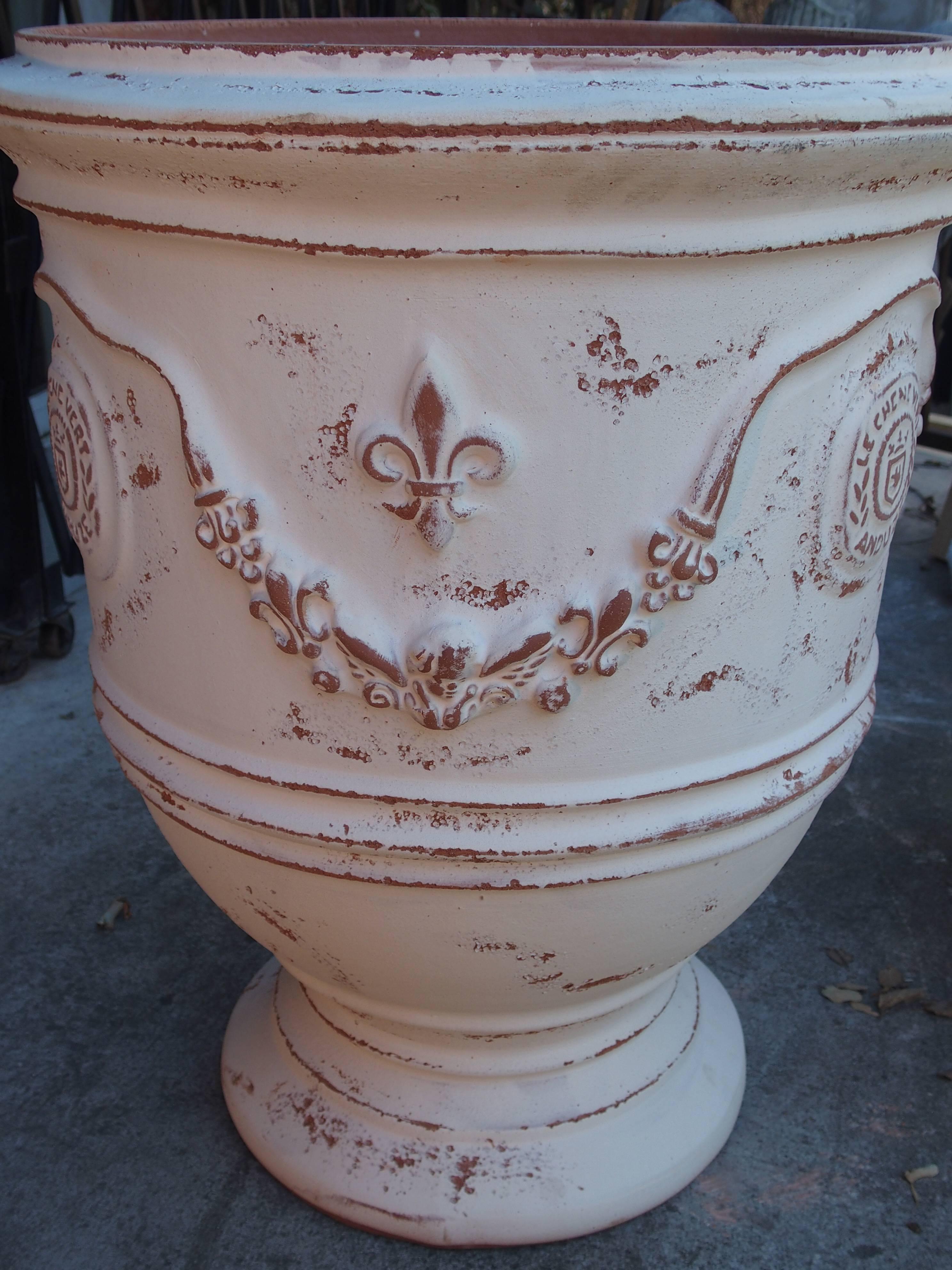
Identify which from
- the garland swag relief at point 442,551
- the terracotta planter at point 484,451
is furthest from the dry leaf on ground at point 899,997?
the garland swag relief at point 442,551

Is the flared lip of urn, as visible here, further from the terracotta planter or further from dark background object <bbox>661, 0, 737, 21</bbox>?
dark background object <bbox>661, 0, 737, 21</bbox>

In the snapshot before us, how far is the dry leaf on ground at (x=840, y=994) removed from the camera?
1.84 m

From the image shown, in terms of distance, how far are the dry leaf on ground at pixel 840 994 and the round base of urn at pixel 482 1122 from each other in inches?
12.9

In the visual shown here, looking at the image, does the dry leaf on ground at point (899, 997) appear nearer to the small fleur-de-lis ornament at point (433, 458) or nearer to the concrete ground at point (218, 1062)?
the concrete ground at point (218, 1062)

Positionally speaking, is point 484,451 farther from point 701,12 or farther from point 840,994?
point 701,12

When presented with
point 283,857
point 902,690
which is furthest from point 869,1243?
point 902,690

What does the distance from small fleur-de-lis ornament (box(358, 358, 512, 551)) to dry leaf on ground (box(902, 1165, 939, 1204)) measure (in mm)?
1144

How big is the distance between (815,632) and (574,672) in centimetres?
29

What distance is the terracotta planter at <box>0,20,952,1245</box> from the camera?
0.88 m

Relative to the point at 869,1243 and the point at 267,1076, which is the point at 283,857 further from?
the point at 869,1243

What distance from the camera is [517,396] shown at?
94 cm

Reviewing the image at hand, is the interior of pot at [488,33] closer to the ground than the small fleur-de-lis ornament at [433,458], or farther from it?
farther from it

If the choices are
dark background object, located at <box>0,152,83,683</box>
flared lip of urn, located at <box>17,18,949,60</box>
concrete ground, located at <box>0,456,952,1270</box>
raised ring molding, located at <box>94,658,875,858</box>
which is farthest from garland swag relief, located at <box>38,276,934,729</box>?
dark background object, located at <box>0,152,83,683</box>

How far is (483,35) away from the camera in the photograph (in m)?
1.74
